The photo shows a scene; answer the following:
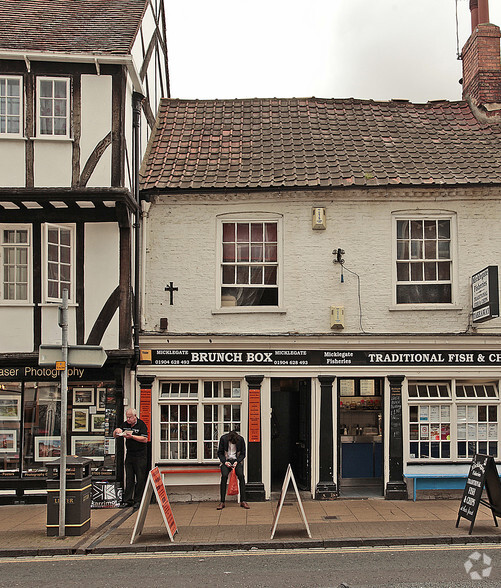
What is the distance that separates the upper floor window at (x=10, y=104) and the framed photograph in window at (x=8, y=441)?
19.0 feet

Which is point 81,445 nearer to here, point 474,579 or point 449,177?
point 474,579

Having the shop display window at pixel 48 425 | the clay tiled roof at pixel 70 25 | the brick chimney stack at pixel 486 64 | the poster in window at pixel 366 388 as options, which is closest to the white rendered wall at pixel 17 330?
the shop display window at pixel 48 425

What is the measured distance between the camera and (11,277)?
42.7 feet

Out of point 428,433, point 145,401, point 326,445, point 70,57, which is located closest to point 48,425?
point 145,401

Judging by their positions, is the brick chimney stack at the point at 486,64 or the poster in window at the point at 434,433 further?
the brick chimney stack at the point at 486,64

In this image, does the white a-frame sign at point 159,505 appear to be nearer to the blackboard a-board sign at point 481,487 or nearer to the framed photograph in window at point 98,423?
the framed photograph in window at point 98,423

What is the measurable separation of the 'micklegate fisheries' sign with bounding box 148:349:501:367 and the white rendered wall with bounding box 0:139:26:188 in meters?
4.19

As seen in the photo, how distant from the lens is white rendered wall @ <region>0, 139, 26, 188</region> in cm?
1250

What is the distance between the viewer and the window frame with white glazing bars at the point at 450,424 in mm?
13422

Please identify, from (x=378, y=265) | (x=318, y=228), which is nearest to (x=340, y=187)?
(x=318, y=228)

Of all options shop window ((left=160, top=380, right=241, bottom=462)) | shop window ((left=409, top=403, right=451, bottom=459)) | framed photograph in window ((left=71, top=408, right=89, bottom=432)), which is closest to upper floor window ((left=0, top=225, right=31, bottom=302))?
framed photograph in window ((left=71, top=408, right=89, bottom=432))

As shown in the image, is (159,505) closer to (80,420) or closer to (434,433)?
(80,420)

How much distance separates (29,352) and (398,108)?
35.4 ft

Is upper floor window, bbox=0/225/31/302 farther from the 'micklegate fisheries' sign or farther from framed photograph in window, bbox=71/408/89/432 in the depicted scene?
the 'micklegate fisheries' sign
